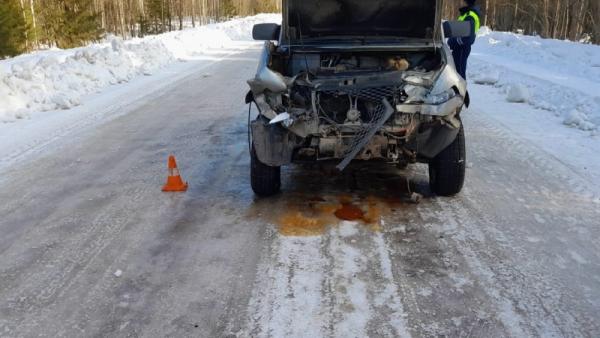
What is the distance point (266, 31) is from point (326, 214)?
9.10ft

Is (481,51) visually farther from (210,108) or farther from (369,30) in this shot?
(369,30)

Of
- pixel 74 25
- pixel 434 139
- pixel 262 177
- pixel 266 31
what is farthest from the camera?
pixel 74 25

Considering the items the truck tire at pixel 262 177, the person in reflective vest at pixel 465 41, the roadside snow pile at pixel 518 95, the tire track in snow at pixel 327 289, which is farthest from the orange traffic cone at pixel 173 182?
the roadside snow pile at pixel 518 95

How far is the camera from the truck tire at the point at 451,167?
496 centimetres

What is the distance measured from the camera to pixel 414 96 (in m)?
4.59

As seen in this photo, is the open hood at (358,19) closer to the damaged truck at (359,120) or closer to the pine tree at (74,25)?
the damaged truck at (359,120)

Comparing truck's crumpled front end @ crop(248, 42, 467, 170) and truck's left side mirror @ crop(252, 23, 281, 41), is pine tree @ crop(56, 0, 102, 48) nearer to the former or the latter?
truck's left side mirror @ crop(252, 23, 281, 41)

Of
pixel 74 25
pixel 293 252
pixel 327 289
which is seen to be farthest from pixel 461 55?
pixel 74 25

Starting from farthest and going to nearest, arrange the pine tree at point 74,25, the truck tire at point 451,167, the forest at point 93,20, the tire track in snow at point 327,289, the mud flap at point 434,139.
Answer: the pine tree at point 74,25 < the forest at point 93,20 < the truck tire at point 451,167 < the mud flap at point 434,139 < the tire track in snow at point 327,289

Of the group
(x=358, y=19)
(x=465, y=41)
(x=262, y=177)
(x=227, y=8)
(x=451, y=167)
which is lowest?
(x=262, y=177)

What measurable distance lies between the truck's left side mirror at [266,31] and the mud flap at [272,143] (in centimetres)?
203

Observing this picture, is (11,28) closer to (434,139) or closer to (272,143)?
(272,143)

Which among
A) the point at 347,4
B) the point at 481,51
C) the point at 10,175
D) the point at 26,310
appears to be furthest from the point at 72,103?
the point at 481,51

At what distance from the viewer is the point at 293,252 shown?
13.3 feet
